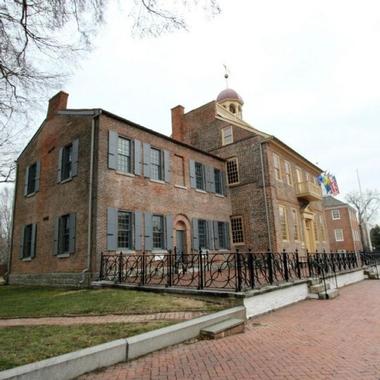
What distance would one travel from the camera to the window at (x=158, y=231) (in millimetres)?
14234

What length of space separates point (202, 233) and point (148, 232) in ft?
14.4

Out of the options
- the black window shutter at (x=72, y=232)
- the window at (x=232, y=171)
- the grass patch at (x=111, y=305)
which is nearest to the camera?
the grass patch at (x=111, y=305)

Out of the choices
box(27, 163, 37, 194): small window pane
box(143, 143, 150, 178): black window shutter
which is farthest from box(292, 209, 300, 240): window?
box(27, 163, 37, 194): small window pane

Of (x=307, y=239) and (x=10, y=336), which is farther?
(x=307, y=239)

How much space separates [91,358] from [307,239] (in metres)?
21.4

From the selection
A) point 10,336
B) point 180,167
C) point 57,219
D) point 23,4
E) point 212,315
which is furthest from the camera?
point 180,167

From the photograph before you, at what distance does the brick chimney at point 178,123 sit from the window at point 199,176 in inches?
233

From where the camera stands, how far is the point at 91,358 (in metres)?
4.09

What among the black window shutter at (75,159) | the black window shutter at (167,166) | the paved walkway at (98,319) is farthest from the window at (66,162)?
the paved walkway at (98,319)

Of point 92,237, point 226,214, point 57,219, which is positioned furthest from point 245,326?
point 226,214

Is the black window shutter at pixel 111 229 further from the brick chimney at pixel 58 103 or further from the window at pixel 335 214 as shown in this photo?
the window at pixel 335 214

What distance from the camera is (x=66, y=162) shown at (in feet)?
47.9

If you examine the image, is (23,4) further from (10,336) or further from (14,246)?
(14,246)

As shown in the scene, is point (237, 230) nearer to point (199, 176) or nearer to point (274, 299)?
point (199, 176)
